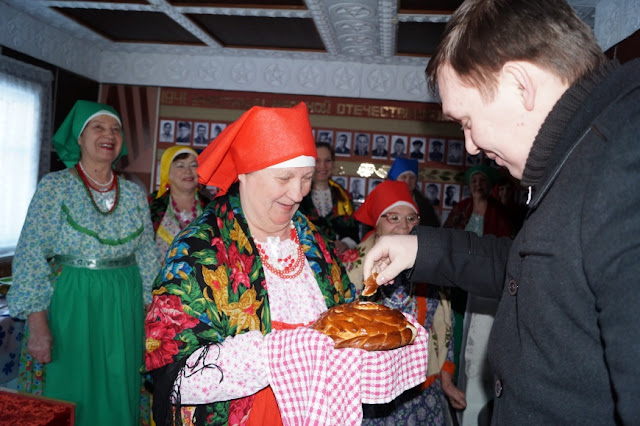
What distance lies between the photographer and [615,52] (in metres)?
3.88

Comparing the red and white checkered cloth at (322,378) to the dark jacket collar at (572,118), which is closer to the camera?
the dark jacket collar at (572,118)

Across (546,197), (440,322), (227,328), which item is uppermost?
(546,197)

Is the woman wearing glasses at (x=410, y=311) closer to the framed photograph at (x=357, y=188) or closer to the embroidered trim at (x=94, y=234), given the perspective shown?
the embroidered trim at (x=94, y=234)

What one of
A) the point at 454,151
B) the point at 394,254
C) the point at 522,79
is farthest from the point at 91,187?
the point at 454,151

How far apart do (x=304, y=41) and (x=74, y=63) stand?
128 inches

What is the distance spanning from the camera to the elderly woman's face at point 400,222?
11.0 ft

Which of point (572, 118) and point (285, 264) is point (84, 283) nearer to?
point (285, 264)

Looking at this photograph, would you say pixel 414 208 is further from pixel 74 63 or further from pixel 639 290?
pixel 74 63

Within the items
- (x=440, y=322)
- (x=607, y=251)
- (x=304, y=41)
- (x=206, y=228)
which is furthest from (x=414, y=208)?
(x=304, y=41)

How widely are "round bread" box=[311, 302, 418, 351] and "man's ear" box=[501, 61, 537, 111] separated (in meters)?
0.84

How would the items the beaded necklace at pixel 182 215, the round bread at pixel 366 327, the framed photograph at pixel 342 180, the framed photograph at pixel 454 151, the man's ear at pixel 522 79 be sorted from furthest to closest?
the framed photograph at pixel 342 180 → the framed photograph at pixel 454 151 → the beaded necklace at pixel 182 215 → the round bread at pixel 366 327 → the man's ear at pixel 522 79

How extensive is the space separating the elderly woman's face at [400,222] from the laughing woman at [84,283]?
1714 millimetres

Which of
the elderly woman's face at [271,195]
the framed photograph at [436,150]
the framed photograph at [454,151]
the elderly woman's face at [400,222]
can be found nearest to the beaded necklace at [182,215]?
the elderly woman's face at [400,222]

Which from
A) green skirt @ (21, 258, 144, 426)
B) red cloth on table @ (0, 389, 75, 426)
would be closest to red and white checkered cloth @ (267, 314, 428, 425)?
red cloth on table @ (0, 389, 75, 426)
